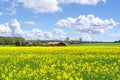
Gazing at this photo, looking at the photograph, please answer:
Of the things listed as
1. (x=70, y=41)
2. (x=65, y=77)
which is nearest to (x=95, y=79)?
(x=65, y=77)

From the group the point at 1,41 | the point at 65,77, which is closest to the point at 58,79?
the point at 65,77

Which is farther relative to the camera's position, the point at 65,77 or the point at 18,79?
the point at 18,79

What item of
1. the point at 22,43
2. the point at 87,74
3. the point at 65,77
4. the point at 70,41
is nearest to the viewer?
the point at 65,77

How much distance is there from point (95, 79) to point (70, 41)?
12320 centimetres

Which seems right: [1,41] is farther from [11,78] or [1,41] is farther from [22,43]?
[11,78]

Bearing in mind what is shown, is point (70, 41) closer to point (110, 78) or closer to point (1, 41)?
point (1, 41)

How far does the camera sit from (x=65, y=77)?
9.75 metres

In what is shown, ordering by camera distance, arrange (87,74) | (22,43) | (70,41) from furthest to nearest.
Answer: (70,41), (22,43), (87,74)

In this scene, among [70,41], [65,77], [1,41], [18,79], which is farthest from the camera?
[70,41]

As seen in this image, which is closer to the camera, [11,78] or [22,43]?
[11,78]

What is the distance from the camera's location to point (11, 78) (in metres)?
10.5

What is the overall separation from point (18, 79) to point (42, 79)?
0.76 meters

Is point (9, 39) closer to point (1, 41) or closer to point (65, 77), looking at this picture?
point (1, 41)

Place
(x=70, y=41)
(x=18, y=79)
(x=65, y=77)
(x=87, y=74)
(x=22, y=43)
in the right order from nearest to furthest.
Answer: (x=65, y=77), (x=18, y=79), (x=87, y=74), (x=22, y=43), (x=70, y=41)
